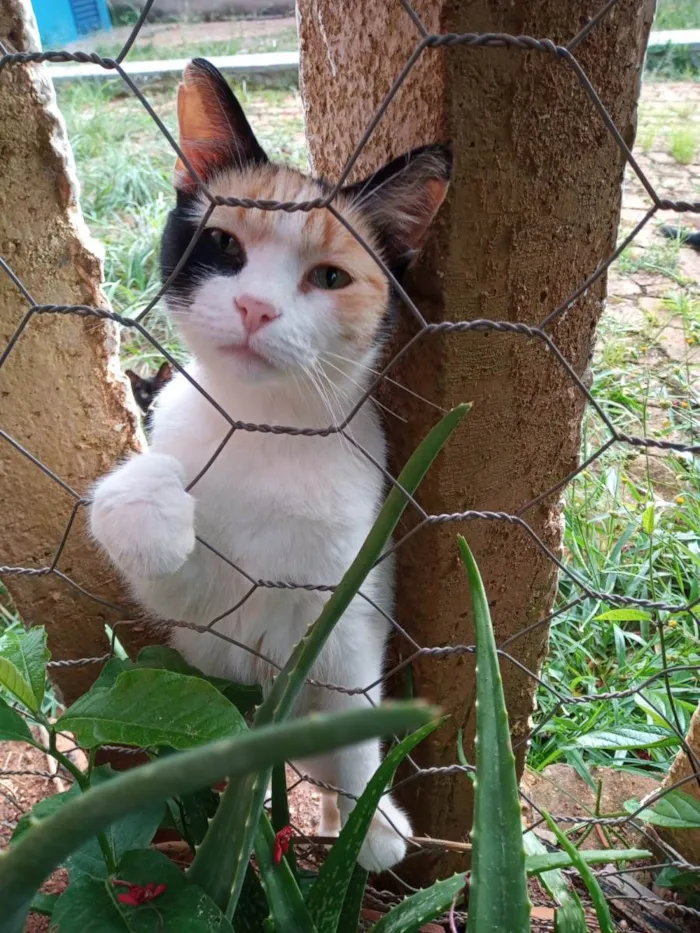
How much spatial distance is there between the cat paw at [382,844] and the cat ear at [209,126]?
2.70ft

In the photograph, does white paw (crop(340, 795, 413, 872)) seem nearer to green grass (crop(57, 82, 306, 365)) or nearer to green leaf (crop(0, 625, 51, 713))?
green leaf (crop(0, 625, 51, 713))

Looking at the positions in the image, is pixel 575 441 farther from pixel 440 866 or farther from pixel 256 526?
pixel 440 866

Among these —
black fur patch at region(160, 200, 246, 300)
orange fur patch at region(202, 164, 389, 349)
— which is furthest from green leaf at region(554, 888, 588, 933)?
black fur patch at region(160, 200, 246, 300)

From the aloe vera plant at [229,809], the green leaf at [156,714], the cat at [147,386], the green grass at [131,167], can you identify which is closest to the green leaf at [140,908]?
the aloe vera plant at [229,809]

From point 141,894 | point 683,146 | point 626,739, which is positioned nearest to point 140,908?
point 141,894

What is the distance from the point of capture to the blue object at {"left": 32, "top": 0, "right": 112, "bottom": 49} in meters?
3.09

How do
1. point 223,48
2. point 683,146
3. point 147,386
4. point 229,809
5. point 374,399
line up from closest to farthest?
point 229,809, point 374,399, point 147,386, point 683,146, point 223,48

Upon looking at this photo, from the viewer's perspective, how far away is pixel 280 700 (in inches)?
21.7

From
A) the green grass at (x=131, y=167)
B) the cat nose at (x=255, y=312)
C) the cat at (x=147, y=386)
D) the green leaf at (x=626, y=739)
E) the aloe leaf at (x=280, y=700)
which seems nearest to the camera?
the aloe leaf at (x=280, y=700)

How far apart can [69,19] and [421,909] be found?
374 centimetres

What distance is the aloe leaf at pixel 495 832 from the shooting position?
534 millimetres

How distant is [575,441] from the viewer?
849 mm

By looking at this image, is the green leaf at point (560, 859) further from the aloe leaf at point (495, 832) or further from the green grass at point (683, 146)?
the green grass at point (683, 146)

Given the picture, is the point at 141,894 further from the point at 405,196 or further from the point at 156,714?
the point at 405,196
